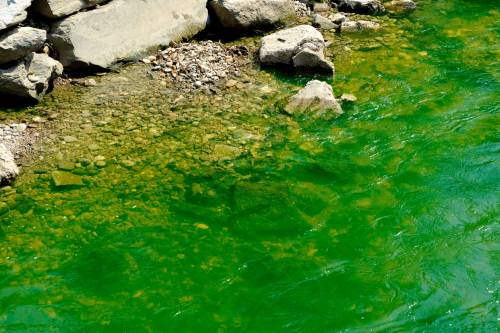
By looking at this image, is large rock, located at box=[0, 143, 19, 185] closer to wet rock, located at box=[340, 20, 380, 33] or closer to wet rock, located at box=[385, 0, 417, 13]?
wet rock, located at box=[340, 20, 380, 33]

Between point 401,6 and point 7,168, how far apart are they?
7.14 m

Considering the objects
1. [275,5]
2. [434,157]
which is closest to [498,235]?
[434,157]

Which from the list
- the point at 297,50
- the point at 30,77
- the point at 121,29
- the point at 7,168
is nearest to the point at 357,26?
the point at 297,50

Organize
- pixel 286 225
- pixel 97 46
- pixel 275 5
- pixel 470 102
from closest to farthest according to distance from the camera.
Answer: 1. pixel 286 225
2. pixel 470 102
3. pixel 97 46
4. pixel 275 5

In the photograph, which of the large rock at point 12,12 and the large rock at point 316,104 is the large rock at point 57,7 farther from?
the large rock at point 316,104

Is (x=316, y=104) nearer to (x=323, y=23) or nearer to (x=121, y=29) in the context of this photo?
(x=323, y=23)

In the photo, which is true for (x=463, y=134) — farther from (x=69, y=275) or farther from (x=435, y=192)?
(x=69, y=275)

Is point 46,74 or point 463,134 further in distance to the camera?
point 46,74

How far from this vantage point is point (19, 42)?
799cm

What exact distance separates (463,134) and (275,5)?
13.4 feet

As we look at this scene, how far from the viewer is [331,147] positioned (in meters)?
7.41

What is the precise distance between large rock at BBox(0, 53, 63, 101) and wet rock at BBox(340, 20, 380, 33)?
176 inches

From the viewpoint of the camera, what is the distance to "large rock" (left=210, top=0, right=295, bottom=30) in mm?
9812

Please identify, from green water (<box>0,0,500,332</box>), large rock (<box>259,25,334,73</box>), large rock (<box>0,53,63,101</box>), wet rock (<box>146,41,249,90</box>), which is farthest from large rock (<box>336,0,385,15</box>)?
large rock (<box>0,53,63,101</box>)
